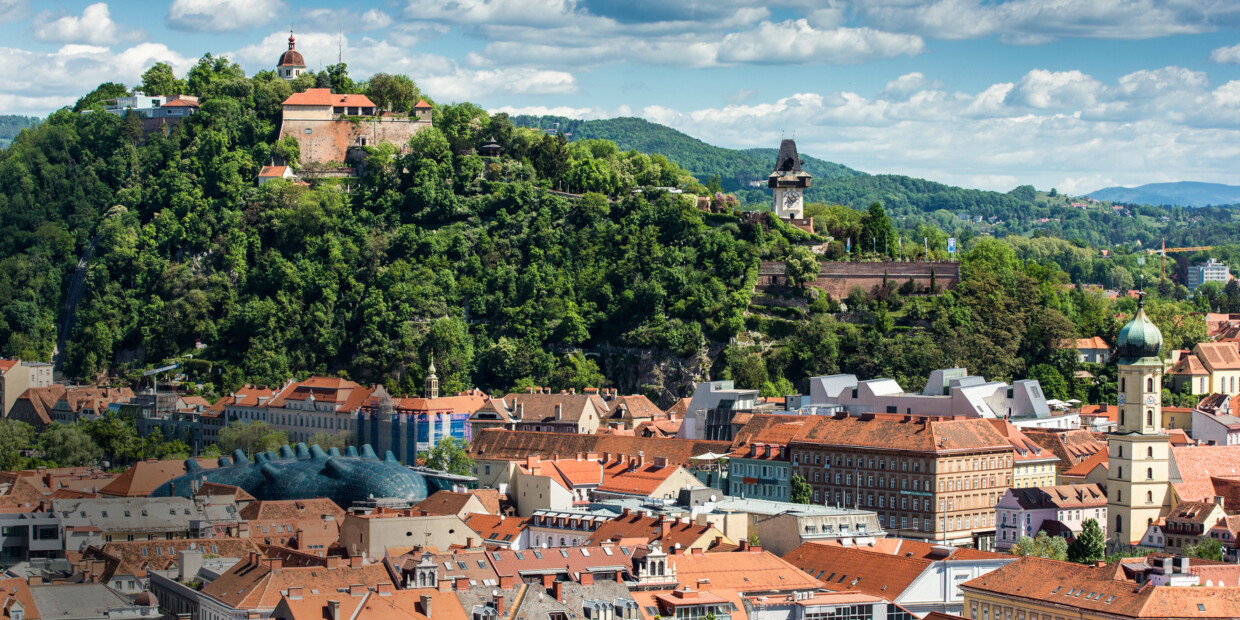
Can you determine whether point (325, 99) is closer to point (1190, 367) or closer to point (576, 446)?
point (576, 446)

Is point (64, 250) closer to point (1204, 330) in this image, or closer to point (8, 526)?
point (8, 526)

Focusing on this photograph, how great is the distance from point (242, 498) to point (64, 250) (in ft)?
234

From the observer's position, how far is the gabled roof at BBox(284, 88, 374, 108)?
15188 centimetres

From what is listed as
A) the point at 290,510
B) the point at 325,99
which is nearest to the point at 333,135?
the point at 325,99

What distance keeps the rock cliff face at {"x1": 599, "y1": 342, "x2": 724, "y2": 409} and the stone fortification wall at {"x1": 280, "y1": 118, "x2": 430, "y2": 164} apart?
3541 centimetres

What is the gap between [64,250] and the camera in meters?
157

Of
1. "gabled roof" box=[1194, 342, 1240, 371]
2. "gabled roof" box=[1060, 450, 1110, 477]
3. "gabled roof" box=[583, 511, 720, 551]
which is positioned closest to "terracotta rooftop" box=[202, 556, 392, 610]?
"gabled roof" box=[583, 511, 720, 551]

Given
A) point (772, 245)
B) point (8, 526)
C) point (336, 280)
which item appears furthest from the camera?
point (336, 280)

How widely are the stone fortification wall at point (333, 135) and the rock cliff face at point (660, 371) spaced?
3541cm

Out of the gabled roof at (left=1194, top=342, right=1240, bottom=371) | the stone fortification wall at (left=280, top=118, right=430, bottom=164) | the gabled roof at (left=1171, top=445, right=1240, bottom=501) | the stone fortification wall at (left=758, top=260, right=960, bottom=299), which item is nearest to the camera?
the gabled roof at (left=1171, top=445, right=1240, bottom=501)

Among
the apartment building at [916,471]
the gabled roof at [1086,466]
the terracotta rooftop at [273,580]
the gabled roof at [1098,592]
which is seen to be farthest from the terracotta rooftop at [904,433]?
the terracotta rooftop at [273,580]

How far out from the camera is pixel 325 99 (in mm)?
152250

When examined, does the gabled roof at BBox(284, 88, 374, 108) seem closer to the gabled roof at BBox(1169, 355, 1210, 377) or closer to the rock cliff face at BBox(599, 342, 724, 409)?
the rock cliff face at BBox(599, 342, 724, 409)

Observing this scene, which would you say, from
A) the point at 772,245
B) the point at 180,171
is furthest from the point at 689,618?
the point at 180,171
